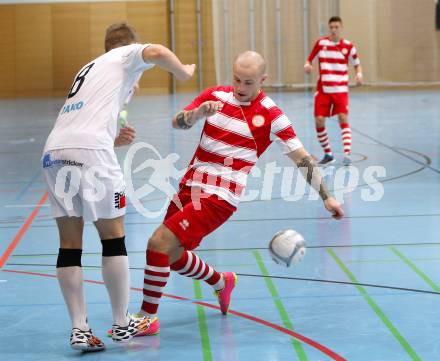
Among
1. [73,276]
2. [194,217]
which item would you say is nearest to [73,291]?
[73,276]

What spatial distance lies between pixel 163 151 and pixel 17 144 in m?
3.35

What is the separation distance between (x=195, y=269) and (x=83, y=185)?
3.44 feet

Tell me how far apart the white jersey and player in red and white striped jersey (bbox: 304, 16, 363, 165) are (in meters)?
7.60

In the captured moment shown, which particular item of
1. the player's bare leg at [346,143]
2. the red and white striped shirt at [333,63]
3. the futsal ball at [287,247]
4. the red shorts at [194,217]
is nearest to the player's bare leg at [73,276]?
the red shorts at [194,217]

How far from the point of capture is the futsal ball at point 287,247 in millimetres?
5043

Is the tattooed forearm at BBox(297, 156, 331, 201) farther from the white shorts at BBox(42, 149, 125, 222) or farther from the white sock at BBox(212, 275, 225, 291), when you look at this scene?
the white shorts at BBox(42, 149, 125, 222)

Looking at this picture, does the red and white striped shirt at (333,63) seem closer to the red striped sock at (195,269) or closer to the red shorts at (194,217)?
the red striped sock at (195,269)

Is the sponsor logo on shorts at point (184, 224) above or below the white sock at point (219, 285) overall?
above

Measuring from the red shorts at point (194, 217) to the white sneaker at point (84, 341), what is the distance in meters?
0.73

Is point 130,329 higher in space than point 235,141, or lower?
lower

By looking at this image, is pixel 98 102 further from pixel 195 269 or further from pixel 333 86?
pixel 333 86

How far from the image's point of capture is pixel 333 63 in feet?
42.3

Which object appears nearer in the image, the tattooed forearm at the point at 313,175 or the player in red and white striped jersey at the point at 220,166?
the player in red and white striped jersey at the point at 220,166

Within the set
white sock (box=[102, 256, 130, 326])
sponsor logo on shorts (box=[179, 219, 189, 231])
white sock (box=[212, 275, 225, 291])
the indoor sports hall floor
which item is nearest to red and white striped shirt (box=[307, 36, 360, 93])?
the indoor sports hall floor
